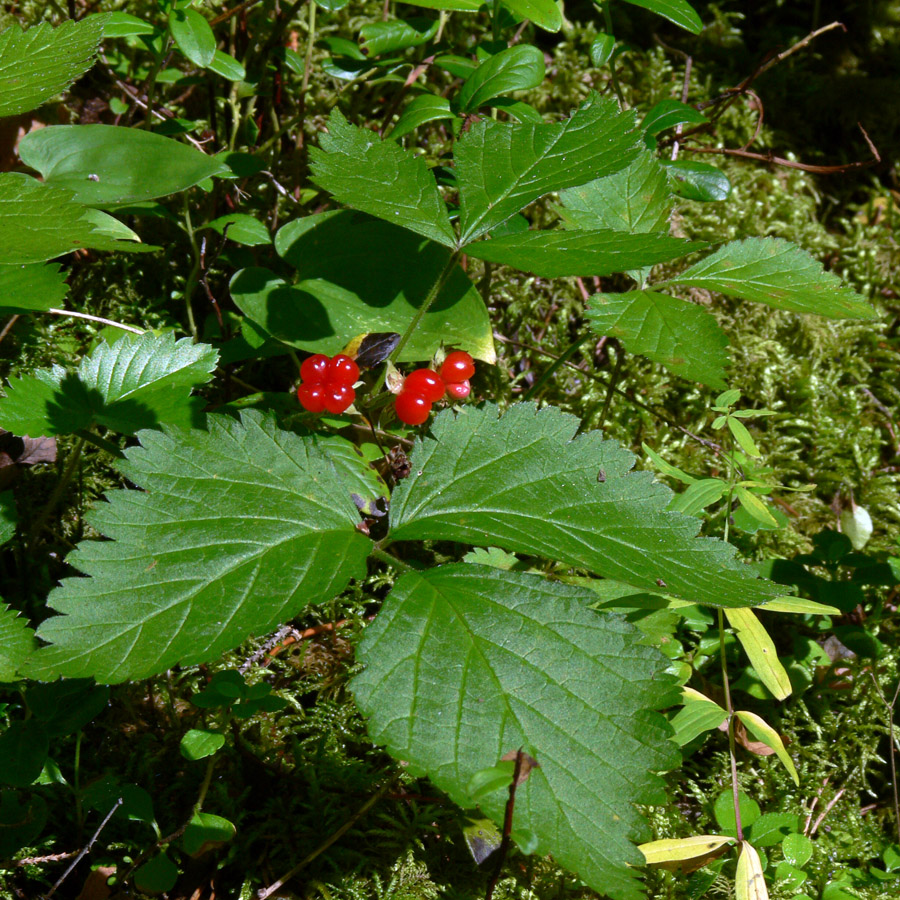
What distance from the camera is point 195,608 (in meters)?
1.05

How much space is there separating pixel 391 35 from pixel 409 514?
1361 millimetres

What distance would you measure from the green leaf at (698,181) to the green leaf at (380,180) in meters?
0.74

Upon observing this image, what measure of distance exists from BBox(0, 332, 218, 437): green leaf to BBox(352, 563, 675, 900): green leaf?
2.05 ft

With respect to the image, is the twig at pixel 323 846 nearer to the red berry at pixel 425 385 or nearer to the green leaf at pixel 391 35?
the red berry at pixel 425 385

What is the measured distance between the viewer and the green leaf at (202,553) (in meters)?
0.99

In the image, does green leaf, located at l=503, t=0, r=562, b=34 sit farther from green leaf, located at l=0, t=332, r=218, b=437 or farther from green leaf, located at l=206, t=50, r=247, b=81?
green leaf, located at l=0, t=332, r=218, b=437

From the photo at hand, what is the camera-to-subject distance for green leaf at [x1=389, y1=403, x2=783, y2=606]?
1152mm

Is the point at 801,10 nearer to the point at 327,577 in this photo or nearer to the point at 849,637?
the point at 849,637

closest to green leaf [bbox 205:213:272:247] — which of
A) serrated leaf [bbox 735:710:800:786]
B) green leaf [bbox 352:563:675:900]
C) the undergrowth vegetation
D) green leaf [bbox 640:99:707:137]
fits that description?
the undergrowth vegetation

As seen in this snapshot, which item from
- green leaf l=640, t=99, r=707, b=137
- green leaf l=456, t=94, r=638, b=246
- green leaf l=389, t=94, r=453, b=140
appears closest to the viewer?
green leaf l=456, t=94, r=638, b=246

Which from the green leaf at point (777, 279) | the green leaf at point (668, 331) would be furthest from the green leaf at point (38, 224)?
the green leaf at point (777, 279)

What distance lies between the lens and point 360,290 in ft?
5.67

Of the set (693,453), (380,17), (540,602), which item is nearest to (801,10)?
(380,17)

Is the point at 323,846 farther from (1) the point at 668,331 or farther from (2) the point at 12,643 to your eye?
(1) the point at 668,331
